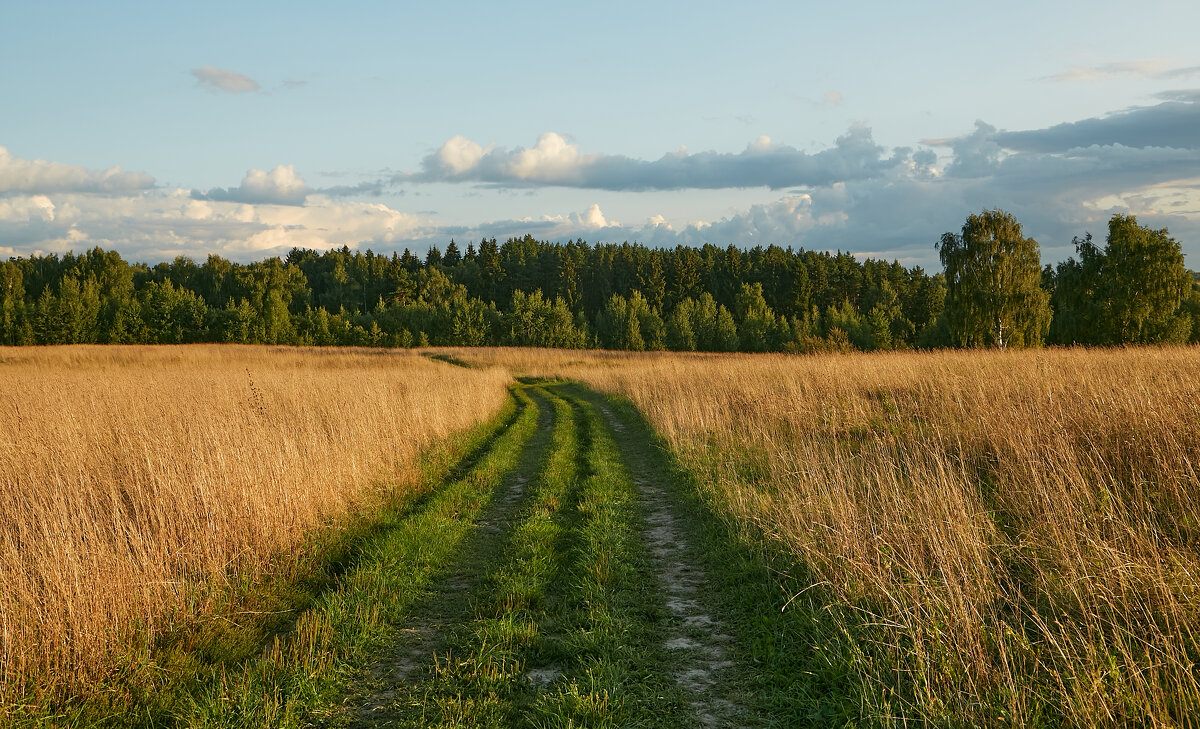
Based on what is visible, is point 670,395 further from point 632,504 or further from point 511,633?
point 511,633

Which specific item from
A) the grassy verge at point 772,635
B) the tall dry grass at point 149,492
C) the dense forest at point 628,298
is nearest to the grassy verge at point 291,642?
the tall dry grass at point 149,492

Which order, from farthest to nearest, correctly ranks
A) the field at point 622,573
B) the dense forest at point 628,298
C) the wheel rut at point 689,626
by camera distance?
the dense forest at point 628,298, the wheel rut at point 689,626, the field at point 622,573

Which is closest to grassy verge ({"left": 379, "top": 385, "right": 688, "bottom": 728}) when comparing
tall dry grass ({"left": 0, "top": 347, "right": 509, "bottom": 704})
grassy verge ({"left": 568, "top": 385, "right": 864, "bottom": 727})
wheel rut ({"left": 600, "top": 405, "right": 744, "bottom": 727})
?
wheel rut ({"left": 600, "top": 405, "right": 744, "bottom": 727})

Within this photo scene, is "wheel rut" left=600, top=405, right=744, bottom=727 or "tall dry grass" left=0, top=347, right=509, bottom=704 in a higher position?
"tall dry grass" left=0, top=347, right=509, bottom=704

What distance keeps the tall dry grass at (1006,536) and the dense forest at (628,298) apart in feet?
64.8

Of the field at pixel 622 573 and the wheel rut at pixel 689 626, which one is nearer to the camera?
the field at pixel 622 573

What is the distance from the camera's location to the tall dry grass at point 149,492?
14.3ft

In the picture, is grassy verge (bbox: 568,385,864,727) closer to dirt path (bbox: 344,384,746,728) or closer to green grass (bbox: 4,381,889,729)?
green grass (bbox: 4,381,889,729)

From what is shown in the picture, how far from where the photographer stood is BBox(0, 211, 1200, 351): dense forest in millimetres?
39250

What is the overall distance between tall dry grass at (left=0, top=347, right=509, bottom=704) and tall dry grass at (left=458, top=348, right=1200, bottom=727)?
Result: 5.13 meters

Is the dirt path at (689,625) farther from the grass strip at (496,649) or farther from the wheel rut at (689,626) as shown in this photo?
the grass strip at (496,649)

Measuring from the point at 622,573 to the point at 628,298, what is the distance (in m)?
96.2

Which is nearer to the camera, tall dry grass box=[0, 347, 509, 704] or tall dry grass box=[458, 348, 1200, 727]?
tall dry grass box=[458, 348, 1200, 727]

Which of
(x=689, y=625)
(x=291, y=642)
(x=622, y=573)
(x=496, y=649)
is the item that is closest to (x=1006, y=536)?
(x=689, y=625)
